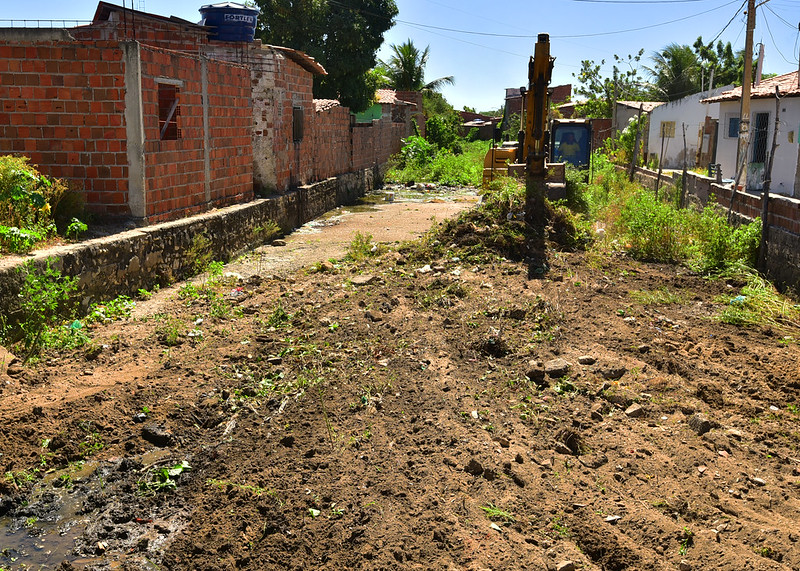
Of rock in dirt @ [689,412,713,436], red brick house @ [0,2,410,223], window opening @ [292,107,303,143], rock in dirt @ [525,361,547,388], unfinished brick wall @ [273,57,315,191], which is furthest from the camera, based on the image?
window opening @ [292,107,303,143]

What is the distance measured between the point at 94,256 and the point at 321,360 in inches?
121

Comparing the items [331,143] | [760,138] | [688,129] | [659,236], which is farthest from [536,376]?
[688,129]

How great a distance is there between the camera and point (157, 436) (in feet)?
18.3

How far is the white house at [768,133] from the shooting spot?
21391 mm

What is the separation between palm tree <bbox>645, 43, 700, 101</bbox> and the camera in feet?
155

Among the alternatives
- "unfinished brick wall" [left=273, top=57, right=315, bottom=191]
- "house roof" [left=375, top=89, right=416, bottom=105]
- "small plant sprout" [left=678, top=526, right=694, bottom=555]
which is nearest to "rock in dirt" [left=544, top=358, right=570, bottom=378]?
"small plant sprout" [left=678, top=526, right=694, bottom=555]

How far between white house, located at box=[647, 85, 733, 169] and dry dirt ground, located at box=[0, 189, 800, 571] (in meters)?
22.1

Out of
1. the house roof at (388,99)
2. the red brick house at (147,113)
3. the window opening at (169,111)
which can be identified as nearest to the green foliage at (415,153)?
the house roof at (388,99)

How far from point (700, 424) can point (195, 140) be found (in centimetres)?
854

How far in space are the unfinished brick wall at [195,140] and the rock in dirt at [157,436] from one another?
500cm

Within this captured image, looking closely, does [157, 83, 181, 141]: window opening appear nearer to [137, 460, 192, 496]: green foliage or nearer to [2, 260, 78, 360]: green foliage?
[2, 260, 78, 360]: green foliage

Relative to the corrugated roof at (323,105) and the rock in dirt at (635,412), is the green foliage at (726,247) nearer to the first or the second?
the rock in dirt at (635,412)

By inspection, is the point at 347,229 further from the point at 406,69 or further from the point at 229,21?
the point at 406,69

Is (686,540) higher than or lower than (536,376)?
lower
